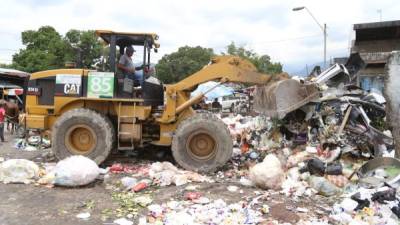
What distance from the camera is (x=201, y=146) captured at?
26.6 ft

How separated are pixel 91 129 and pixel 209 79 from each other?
2.28m

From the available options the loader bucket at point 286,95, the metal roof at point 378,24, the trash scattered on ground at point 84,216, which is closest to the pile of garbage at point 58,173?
the trash scattered on ground at point 84,216

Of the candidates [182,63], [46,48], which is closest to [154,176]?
[46,48]

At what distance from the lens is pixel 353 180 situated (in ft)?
23.1

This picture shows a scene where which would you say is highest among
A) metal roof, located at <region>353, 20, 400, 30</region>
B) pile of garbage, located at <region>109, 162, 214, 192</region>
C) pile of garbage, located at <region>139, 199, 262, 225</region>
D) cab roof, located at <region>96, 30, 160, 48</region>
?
metal roof, located at <region>353, 20, 400, 30</region>

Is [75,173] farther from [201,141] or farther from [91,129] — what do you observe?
[201,141]

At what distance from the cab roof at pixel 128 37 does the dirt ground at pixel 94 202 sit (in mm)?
2543

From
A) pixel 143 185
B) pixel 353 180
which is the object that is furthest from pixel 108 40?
pixel 353 180

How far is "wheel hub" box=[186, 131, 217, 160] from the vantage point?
8047 mm

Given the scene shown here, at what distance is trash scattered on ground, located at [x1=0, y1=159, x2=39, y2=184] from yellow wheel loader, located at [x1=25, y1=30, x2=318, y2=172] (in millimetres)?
967

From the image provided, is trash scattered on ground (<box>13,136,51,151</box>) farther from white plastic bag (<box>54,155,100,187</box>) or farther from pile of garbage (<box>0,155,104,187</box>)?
white plastic bag (<box>54,155,100,187</box>)

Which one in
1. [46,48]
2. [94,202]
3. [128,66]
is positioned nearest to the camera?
[94,202]

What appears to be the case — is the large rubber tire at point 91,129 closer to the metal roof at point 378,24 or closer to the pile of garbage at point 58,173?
the pile of garbage at point 58,173

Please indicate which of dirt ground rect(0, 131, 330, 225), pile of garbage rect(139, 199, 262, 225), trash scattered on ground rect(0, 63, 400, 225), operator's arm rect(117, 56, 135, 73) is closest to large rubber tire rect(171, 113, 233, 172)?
trash scattered on ground rect(0, 63, 400, 225)
